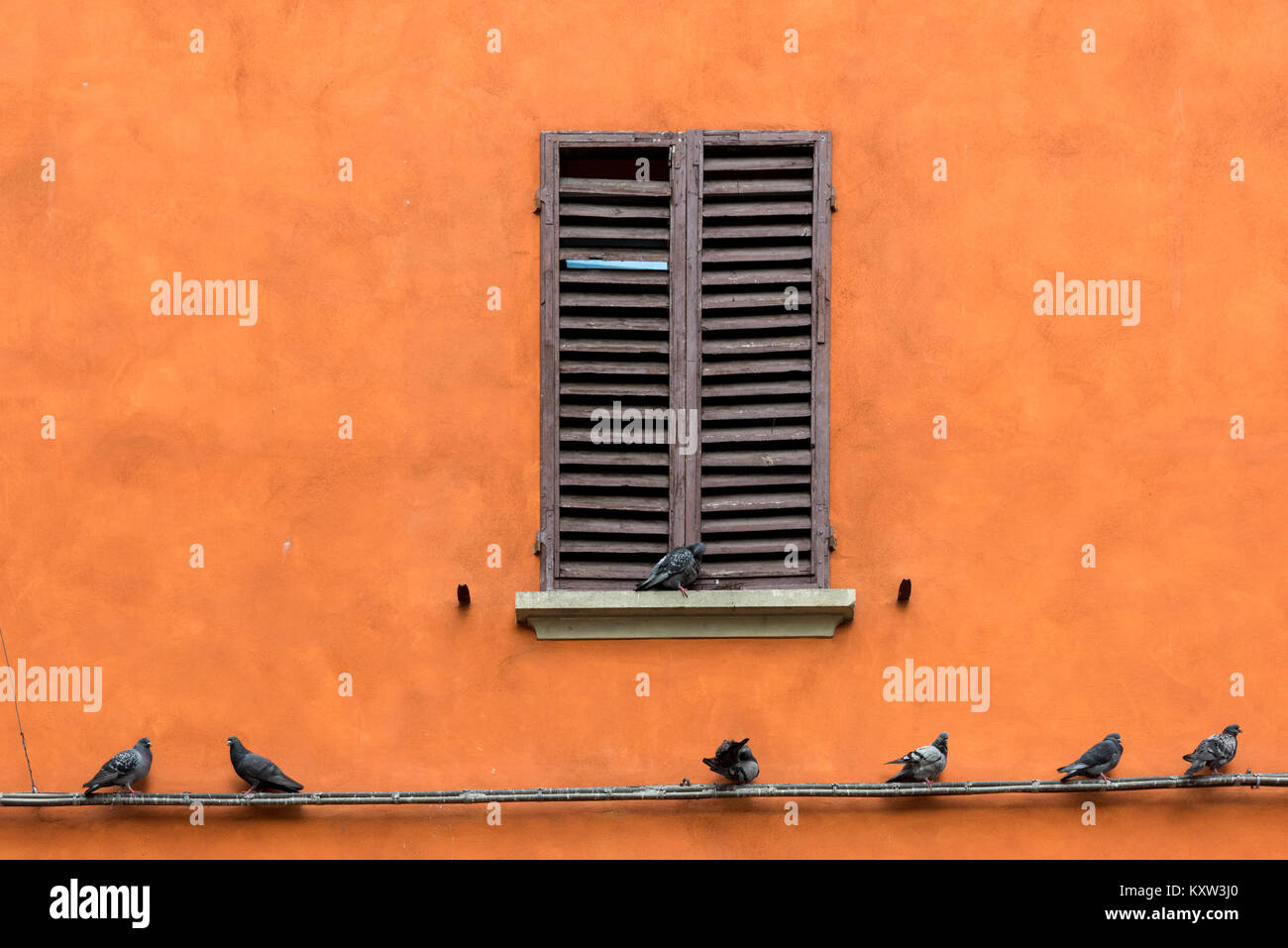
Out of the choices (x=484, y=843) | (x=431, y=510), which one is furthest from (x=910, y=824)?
(x=431, y=510)

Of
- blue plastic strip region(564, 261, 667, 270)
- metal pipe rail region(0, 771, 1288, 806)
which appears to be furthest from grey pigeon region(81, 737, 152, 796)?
blue plastic strip region(564, 261, 667, 270)

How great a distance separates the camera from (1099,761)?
1020 centimetres

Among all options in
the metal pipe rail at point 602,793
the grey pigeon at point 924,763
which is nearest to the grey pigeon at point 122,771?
the metal pipe rail at point 602,793

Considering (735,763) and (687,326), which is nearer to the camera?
(735,763)

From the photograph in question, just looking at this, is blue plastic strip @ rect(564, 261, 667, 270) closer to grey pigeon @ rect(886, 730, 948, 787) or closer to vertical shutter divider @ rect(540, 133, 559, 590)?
vertical shutter divider @ rect(540, 133, 559, 590)

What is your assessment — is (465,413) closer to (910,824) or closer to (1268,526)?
(910,824)

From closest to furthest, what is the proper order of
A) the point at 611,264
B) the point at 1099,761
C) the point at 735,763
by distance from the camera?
the point at 735,763 → the point at 1099,761 → the point at 611,264

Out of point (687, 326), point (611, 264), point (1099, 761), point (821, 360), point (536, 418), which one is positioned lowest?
point (1099, 761)

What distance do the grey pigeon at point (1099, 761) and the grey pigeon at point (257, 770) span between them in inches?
151

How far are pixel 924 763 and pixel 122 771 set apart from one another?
3.93 meters

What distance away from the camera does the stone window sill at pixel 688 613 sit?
10.3 metres

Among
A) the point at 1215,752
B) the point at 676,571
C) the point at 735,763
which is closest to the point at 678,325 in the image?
the point at 676,571

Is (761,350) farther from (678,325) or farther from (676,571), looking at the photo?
(676,571)

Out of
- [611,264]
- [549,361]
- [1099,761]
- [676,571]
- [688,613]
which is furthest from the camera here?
[611,264]
